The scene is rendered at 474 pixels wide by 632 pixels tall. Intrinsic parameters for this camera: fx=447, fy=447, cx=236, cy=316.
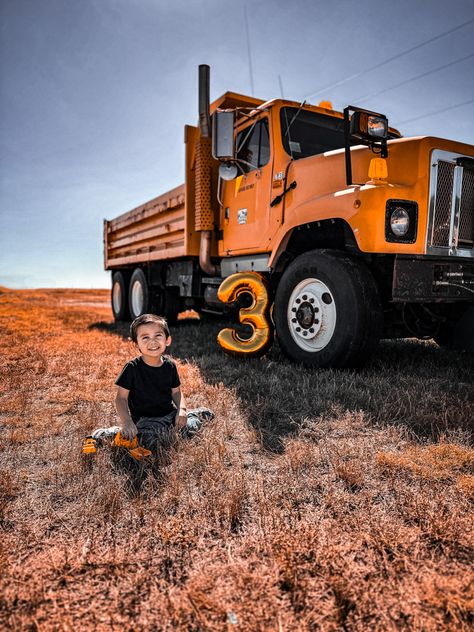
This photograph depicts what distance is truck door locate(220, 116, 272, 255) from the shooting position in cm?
499

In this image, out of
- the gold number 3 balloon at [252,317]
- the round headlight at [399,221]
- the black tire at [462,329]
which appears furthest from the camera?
the black tire at [462,329]

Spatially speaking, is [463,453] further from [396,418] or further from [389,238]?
[389,238]

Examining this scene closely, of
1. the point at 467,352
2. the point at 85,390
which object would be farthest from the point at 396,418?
the point at 467,352

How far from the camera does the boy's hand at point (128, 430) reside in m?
2.34

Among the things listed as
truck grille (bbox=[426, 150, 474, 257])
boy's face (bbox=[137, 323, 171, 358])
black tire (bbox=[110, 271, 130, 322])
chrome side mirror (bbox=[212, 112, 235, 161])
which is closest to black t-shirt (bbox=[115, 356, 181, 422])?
boy's face (bbox=[137, 323, 171, 358])

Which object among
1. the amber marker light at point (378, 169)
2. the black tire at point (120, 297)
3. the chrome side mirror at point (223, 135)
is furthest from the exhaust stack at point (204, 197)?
the black tire at point (120, 297)

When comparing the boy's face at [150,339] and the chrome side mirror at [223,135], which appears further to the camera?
the chrome side mirror at [223,135]

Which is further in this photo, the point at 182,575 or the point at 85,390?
the point at 85,390

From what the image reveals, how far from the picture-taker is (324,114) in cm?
517

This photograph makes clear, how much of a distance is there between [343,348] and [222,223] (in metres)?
2.73

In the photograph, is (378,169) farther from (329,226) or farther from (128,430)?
(128,430)

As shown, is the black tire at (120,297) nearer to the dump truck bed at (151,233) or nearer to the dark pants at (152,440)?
the dump truck bed at (151,233)

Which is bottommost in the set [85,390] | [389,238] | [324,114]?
[85,390]

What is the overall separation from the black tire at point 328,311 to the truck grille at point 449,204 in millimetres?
651
